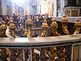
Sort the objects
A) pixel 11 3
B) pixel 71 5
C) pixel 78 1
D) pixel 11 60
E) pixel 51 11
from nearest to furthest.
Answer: pixel 11 60 → pixel 71 5 → pixel 78 1 → pixel 51 11 → pixel 11 3

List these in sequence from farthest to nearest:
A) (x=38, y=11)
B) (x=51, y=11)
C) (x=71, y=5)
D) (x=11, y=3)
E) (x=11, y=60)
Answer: (x=38, y=11) < (x=11, y=3) < (x=51, y=11) < (x=71, y=5) < (x=11, y=60)

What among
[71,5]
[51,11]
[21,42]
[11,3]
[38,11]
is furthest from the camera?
[38,11]

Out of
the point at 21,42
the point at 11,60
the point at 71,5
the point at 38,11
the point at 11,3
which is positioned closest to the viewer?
the point at 21,42

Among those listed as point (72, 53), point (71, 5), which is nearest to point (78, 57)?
point (72, 53)

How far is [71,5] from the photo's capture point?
11516 millimetres

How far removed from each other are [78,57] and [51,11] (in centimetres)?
1893

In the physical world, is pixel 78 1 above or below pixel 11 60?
above

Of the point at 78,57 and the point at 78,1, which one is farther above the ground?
the point at 78,1

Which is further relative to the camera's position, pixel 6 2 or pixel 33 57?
pixel 6 2

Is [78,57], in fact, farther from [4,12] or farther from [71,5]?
[4,12]

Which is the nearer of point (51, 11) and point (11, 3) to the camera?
point (51, 11)

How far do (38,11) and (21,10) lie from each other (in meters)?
2.48

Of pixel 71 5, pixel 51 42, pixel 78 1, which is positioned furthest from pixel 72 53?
pixel 78 1

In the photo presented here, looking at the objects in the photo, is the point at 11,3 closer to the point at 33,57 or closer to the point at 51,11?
the point at 51,11
